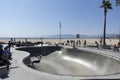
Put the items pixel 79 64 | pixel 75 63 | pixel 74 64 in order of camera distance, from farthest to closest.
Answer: pixel 75 63, pixel 74 64, pixel 79 64

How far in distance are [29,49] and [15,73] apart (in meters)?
33.7

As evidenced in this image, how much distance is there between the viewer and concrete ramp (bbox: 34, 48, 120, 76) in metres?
27.0

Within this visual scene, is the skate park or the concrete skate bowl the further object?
the concrete skate bowl

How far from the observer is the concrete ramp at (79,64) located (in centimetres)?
2702

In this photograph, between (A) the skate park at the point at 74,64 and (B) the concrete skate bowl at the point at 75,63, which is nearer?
(A) the skate park at the point at 74,64

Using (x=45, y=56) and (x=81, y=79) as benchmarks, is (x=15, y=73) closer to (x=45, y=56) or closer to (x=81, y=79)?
(x=81, y=79)

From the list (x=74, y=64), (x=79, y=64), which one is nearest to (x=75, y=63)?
(x=74, y=64)

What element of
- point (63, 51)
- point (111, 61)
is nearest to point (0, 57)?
point (111, 61)

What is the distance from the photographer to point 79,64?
3666 centimetres

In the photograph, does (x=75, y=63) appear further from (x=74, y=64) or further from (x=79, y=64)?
(x=79, y=64)

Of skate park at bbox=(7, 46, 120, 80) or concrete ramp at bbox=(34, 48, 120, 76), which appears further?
concrete ramp at bbox=(34, 48, 120, 76)

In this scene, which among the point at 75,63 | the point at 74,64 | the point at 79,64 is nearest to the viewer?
the point at 79,64

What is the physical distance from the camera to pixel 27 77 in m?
15.2

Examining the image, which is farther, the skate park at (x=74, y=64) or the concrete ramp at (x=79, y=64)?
the concrete ramp at (x=79, y=64)
